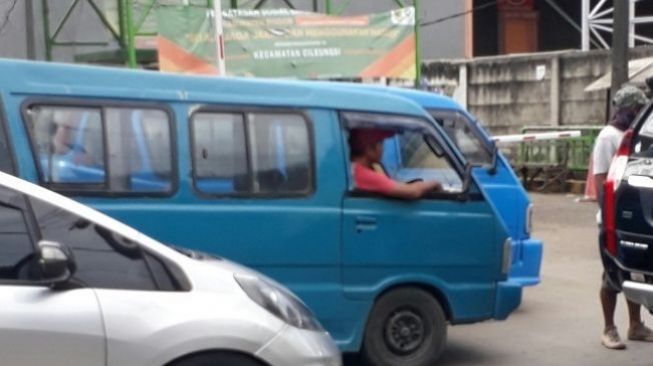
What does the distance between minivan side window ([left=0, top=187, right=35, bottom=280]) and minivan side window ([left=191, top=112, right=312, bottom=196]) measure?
2245mm

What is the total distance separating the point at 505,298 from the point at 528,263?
5.05 ft

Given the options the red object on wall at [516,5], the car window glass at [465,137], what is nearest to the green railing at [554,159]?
the car window glass at [465,137]

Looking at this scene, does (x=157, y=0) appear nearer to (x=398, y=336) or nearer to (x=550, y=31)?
(x=398, y=336)

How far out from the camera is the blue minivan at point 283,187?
715 cm

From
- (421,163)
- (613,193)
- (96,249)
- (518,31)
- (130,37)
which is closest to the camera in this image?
(96,249)

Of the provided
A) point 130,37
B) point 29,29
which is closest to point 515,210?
point 130,37

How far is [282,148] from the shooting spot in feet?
25.2

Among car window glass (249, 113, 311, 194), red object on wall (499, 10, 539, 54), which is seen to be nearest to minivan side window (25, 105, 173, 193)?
car window glass (249, 113, 311, 194)

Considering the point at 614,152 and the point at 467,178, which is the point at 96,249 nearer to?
the point at 467,178

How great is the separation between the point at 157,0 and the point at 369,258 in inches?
387

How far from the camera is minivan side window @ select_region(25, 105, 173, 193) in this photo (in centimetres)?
708

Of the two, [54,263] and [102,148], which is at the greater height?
[102,148]

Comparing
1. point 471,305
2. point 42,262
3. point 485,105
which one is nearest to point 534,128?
point 485,105

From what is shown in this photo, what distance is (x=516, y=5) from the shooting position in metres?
38.2
